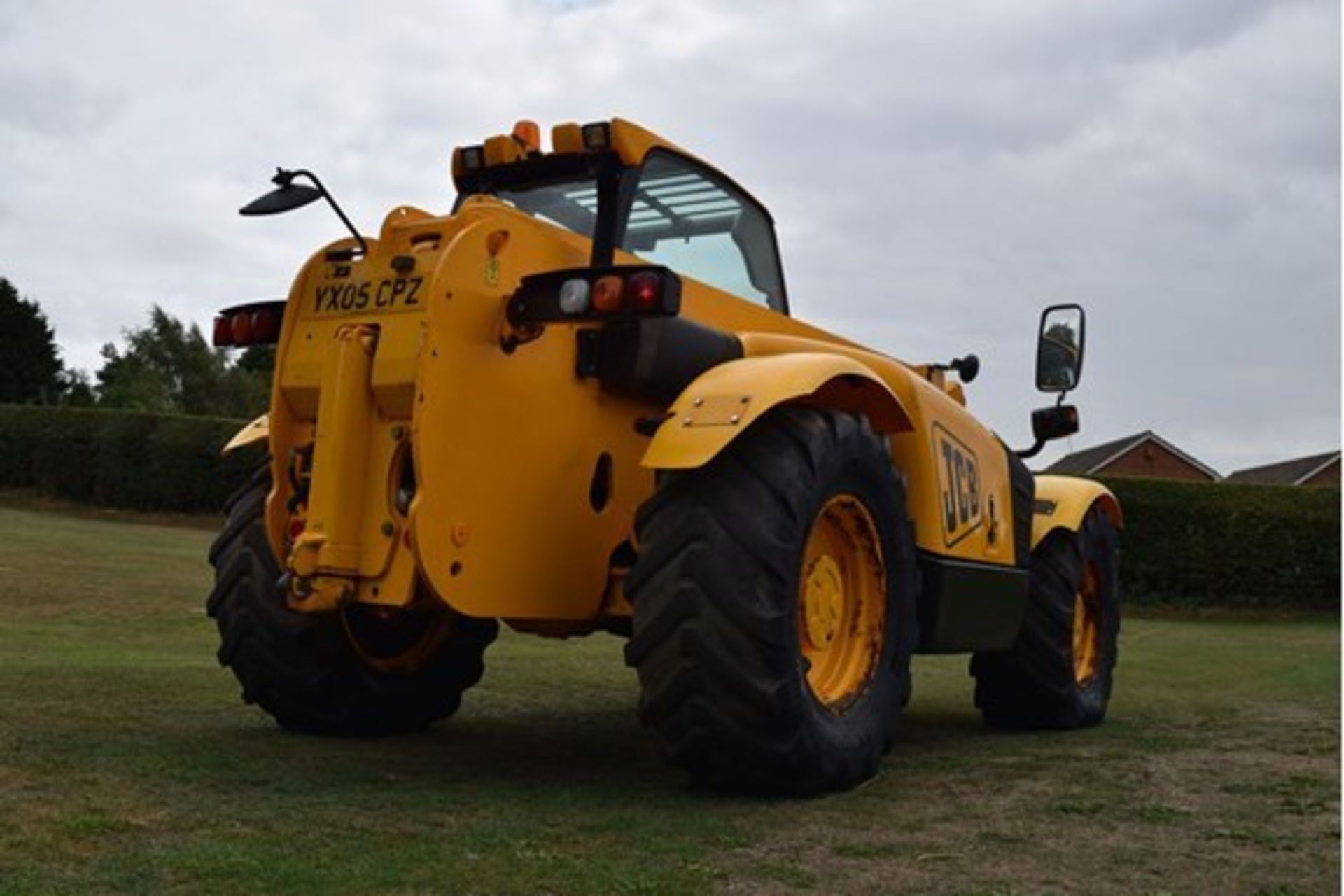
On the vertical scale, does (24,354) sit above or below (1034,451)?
above

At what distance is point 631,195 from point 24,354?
62427mm

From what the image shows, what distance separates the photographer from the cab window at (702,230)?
5.59 m

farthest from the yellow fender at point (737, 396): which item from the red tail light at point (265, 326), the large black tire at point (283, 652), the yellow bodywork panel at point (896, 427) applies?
the red tail light at point (265, 326)

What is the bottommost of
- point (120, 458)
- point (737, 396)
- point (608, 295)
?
point (737, 396)

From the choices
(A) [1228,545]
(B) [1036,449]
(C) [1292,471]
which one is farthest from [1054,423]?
(C) [1292,471]

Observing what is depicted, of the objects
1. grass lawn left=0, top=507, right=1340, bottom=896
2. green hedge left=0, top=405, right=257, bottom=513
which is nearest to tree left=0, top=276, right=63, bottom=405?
green hedge left=0, top=405, right=257, bottom=513

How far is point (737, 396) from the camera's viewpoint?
178 inches

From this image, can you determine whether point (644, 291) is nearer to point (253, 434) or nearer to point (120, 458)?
point (253, 434)

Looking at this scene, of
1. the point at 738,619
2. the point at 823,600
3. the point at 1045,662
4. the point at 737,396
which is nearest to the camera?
the point at 738,619

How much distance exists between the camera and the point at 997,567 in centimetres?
645

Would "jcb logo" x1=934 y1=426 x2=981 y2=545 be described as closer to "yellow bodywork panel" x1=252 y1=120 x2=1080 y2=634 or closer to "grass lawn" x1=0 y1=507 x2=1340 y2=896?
"yellow bodywork panel" x1=252 y1=120 x2=1080 y2=634

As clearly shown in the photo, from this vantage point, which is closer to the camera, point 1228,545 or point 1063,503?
point 1063,503

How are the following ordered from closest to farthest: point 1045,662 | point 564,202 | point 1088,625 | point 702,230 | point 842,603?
point 842,603
point 564,202
point 702,230
point 1045,662
point 1088,625

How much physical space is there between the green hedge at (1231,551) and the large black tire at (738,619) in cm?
2152
